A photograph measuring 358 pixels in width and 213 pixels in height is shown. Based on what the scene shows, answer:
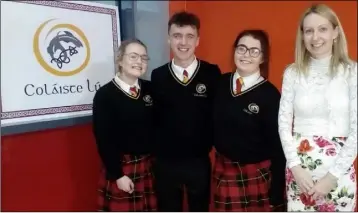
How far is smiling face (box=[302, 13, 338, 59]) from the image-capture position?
1048 millimetres

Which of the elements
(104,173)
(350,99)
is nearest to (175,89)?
(104,173)

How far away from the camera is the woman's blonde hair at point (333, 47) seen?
1.05m

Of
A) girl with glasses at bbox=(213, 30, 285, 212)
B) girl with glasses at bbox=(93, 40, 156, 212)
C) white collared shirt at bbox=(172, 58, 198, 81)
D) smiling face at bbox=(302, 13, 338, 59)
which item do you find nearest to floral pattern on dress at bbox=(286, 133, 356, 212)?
girl with glasses at bbox=(213, 30, 285, 212)

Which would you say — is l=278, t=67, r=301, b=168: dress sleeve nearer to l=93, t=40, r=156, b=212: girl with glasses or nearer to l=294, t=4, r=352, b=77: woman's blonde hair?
l=294, t=4, r=352, b=77: woman's blonde hair

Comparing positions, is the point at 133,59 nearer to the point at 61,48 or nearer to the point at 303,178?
the point at 61,48

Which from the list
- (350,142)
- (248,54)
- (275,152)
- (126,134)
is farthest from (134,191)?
(350,142)

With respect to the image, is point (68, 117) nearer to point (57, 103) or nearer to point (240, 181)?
point (57, 103)

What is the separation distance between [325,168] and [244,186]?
28 cm

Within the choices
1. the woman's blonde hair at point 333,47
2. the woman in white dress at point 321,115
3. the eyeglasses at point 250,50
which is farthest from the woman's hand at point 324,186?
the eyeglasses at point 250,50

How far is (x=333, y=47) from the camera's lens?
3.56 ft

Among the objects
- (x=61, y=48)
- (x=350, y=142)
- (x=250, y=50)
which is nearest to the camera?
(x=350, y=142)

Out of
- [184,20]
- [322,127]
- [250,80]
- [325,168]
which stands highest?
[184,20]

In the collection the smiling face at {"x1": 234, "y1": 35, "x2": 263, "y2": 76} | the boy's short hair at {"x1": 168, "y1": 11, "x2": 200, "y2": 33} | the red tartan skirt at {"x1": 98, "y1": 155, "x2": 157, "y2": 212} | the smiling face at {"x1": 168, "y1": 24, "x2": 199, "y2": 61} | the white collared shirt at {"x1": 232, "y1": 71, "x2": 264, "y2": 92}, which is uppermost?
the boy's short hair at {"x1": 168, "y1": 11, "x2": 200, "y2": 33}

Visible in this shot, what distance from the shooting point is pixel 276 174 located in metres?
1.23
